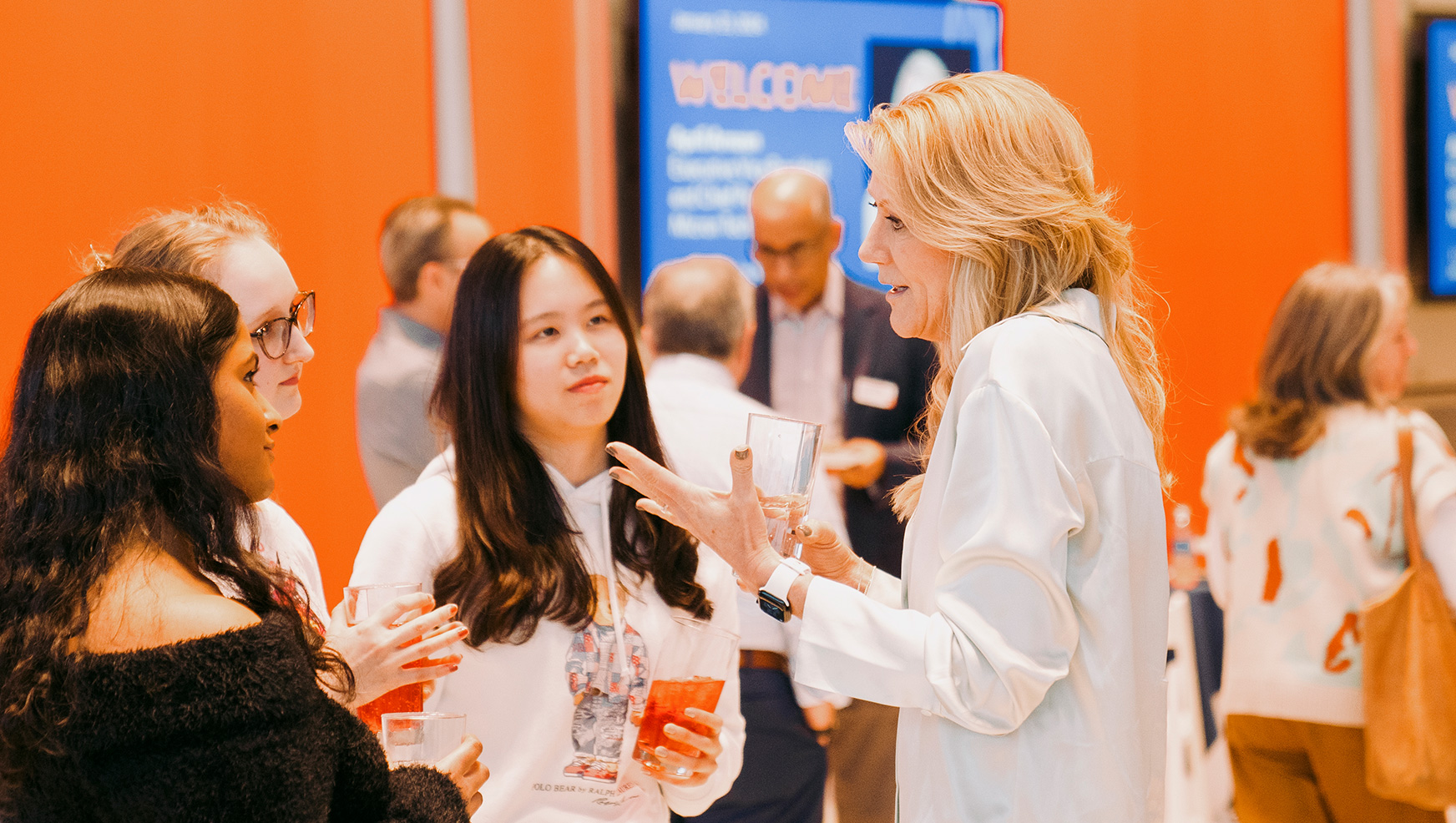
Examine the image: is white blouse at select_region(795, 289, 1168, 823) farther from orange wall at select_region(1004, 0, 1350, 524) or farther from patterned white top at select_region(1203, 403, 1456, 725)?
orange wall at select_region(1004, 0, 1350, 524)

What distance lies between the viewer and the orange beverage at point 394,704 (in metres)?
1.49

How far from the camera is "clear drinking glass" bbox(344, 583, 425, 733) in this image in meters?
1.48

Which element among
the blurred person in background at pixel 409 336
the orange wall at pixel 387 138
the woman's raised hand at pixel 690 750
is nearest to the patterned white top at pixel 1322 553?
the orange wall at pixel 387 138

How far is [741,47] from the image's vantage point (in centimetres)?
404

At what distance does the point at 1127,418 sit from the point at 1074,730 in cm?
36

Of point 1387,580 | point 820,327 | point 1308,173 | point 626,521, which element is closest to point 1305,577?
point 1387,580

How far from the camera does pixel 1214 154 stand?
486cm

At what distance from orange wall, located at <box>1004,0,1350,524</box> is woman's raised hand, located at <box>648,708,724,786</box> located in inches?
139

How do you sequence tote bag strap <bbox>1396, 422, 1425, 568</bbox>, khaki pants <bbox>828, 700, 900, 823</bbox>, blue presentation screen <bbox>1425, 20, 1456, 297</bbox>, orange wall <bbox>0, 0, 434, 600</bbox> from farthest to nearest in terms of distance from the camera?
blue presentation screen <bbox>1425, 20, 1456, 297</bbox> < khaki pants <bbox>828, 700, 900, 823</bbox> < orange wall <bbox>0, 0, 434, 600</bbox> < tote bag strap <bbox>1396, 422, 1425, 568</bbox>

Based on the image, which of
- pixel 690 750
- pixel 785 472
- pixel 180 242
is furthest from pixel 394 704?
pixel 180 242

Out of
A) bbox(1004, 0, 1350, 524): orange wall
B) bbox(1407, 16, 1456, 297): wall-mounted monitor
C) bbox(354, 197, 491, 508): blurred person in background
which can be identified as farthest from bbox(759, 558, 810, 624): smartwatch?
bbox(1407, 16, 1456, 297): wall-mounted monitor

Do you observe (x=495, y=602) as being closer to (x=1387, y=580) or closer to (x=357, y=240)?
(x=357, y=240)

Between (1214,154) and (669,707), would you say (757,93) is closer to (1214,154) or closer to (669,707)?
→ (1214,154)

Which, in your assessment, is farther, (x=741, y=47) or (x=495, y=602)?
(x=741, y=47)
